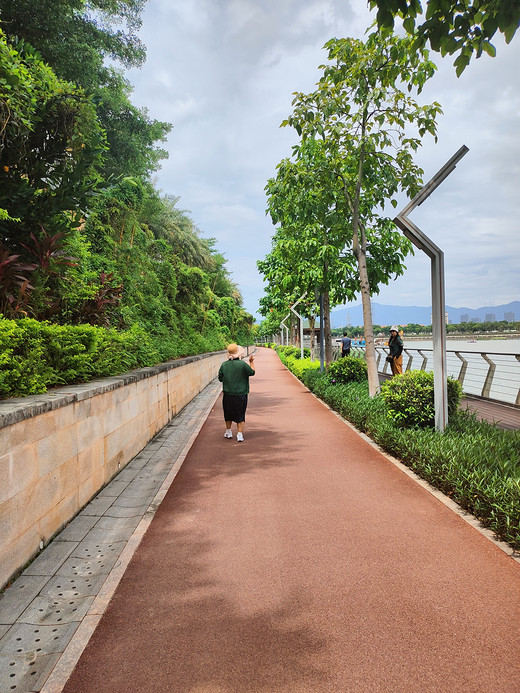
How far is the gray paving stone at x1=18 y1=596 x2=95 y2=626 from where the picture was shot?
288cm

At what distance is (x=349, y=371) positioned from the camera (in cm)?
1298

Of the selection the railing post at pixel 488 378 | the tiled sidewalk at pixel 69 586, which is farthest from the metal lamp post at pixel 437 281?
the railing post at pixel 488 378

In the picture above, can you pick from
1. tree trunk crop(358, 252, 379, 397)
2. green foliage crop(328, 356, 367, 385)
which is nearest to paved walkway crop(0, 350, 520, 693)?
tree trunk crop(358, 252, 379, 397)

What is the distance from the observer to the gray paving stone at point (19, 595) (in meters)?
2.92

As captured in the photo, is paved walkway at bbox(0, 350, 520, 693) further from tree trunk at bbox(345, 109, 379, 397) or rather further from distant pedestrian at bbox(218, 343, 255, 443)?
tree trunk at bbox(345, 109, 379, 397)

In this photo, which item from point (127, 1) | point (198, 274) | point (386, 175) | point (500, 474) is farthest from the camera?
point (127, 1)

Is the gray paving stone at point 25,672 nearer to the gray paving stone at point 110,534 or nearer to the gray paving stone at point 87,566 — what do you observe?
the gray paving stone at point 87,566

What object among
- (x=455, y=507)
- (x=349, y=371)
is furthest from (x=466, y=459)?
(x=349, y=371)

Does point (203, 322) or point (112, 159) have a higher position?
point (112, 159)

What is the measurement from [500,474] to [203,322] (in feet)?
53.9

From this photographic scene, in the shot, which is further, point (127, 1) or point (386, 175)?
point (127, 1)

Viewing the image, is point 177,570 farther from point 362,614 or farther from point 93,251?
point 93,251

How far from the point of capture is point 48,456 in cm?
395

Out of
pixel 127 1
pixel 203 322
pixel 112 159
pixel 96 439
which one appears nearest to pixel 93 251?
pixel 96 439
